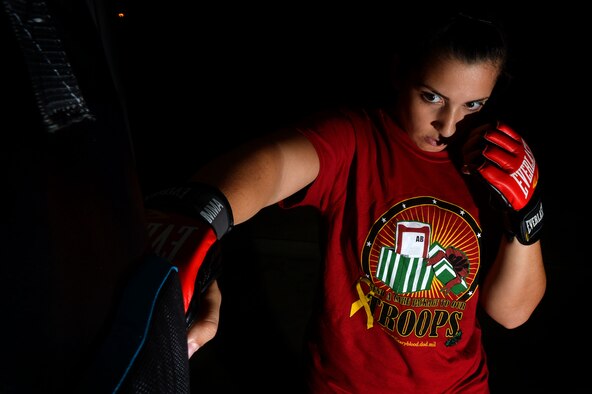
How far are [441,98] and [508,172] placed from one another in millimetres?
236

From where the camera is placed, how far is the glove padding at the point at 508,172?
101cm

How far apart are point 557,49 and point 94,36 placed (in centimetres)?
206

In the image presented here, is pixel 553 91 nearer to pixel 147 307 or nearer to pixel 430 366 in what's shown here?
pixel 430 366

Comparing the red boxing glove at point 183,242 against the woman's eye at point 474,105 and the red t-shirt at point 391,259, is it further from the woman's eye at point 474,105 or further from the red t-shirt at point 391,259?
→ the woman's eye at point 474,105

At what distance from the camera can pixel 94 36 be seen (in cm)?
32

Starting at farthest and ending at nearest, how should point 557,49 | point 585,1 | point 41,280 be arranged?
point 557,49 < point 585,1 < point 41,280

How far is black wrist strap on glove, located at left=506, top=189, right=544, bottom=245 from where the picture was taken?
1.02 m

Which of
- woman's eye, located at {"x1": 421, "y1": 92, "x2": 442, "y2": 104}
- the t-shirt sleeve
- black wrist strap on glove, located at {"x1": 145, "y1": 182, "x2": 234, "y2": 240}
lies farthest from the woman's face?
black wrist strap on glove, located at {"x1": 145, "y1": 182, "x2": 234, "y2": 240}

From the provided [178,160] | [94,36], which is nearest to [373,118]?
[94,36]

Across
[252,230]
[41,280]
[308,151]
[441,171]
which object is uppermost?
[41,280]

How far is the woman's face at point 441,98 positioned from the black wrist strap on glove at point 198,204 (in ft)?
1.80

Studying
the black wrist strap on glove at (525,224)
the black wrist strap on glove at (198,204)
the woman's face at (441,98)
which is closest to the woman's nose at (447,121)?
the woman's face at (441,98)

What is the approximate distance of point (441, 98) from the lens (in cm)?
100

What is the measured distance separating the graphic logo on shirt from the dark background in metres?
0.88
